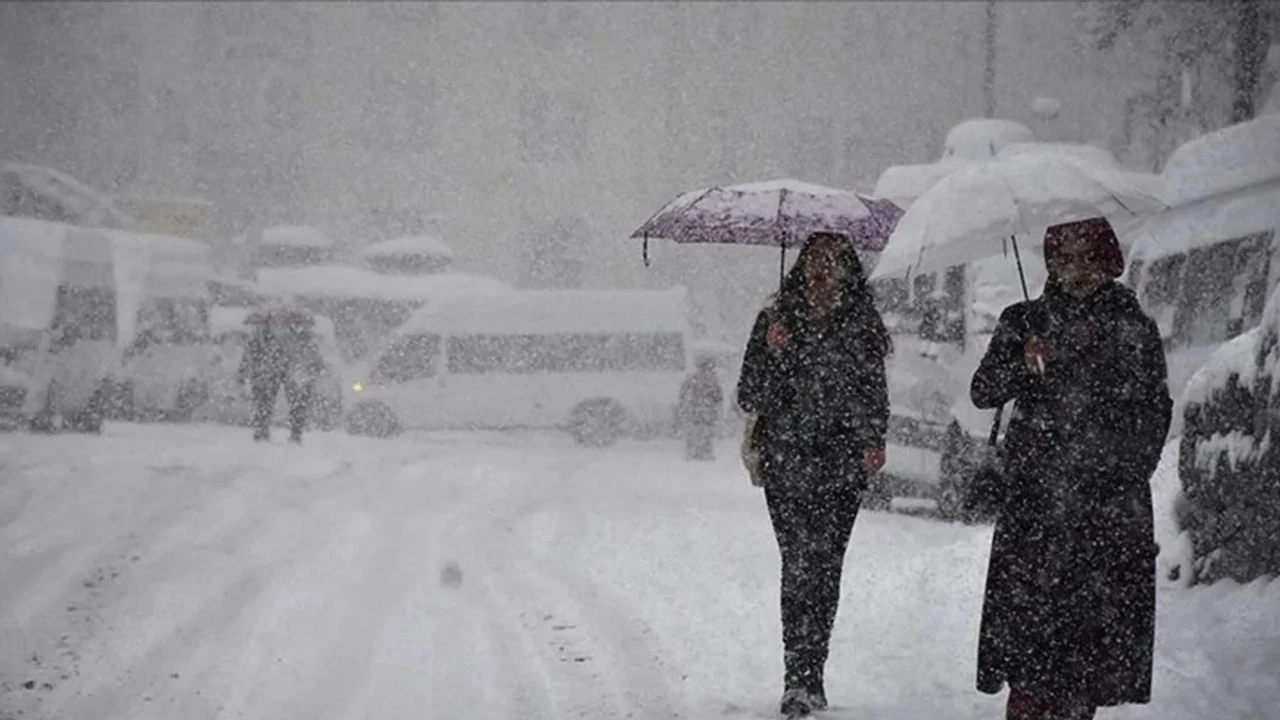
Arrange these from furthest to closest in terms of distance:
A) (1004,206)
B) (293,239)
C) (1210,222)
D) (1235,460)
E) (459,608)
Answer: (293,239) < (1210,222) < (459,608) < (1235,460) < (1004,206)

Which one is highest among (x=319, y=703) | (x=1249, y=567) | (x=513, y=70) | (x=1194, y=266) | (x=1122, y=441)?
(x=513, y=70)

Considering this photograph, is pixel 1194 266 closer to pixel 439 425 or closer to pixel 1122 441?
pixel 1122 441

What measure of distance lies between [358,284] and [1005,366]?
27.2 metres

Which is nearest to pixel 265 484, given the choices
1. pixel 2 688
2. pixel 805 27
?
pixel 2 688

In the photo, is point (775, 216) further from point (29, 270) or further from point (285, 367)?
point (29, 270)

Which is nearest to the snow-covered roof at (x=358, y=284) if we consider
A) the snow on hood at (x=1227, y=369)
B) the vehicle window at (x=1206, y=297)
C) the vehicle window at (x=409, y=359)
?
the vehicle window at (x=409, y=359)

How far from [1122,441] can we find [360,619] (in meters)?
4.66

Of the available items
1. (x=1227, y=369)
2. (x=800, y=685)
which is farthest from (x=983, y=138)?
(x=800, y=685)

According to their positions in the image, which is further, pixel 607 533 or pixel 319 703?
pixel 607 533

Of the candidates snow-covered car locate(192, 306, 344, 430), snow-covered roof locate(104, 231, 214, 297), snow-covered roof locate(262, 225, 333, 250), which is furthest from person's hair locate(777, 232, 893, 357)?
snow-covered roof locate(262, 225, 333, 250)

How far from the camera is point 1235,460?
7227mm

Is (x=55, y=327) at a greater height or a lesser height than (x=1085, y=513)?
greater

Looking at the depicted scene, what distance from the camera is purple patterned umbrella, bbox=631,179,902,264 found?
673 centimetres

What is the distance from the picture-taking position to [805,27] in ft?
137
